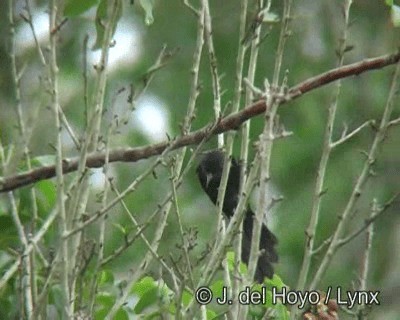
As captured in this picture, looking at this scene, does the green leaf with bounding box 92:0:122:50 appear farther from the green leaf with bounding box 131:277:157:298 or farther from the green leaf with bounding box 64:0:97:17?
the green leaf with bounding box 131:277:157:298

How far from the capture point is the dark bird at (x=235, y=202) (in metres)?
3.31

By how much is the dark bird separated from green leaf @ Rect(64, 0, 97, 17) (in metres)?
0.66

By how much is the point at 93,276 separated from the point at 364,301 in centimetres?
72

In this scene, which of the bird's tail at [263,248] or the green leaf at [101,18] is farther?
the bird's tail at [263,248]

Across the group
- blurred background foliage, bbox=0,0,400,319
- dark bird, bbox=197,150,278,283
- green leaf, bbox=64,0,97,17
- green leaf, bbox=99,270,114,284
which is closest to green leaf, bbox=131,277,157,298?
green leaf, bbox=99,270,114,284

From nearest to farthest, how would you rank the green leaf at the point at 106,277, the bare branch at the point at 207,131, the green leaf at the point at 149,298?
1. the bare branch at the point at 207,131
2. the green leaf at the point at 149,298
3. the green leaf at the point at 106,277

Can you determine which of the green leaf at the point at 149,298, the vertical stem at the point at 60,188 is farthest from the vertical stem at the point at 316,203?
the vertical stem at the point at 60,188

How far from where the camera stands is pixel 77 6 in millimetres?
2945

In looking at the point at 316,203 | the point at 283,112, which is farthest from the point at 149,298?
the point at 283,112

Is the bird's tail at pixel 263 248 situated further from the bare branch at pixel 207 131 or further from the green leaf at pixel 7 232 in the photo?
the green leaf at pixel 7 232

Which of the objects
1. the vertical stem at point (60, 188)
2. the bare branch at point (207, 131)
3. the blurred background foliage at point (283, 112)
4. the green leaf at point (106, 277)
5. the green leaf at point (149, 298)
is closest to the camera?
the vertical stem at point (60, 188)

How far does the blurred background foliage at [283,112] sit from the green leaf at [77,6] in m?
2.79

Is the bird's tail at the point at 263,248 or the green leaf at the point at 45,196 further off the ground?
the green leaf at the point at 45,196

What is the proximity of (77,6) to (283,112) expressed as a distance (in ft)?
11.8
